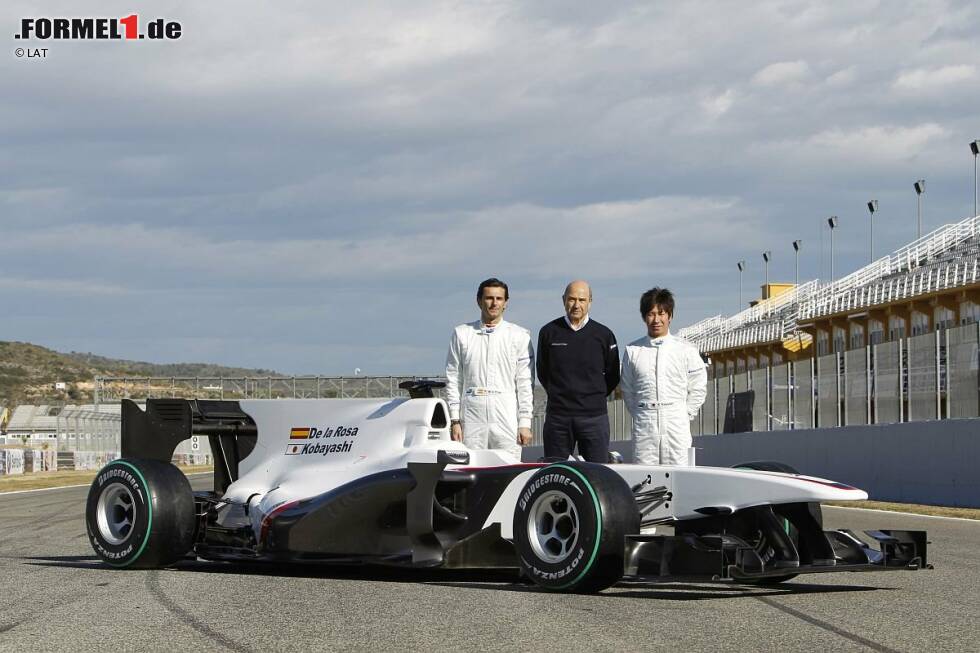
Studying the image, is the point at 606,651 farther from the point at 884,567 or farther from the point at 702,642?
the point at 884,567

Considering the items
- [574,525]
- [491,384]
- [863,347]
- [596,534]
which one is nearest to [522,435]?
[491,384]

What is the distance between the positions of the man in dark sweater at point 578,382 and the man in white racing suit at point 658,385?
20 cm

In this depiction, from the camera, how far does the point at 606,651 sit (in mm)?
5289

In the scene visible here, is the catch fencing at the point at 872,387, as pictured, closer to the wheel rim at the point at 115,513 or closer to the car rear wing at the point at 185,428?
the car rear wing at the point at 185,428

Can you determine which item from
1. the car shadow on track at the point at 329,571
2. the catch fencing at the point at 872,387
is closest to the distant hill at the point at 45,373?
the catch fencing at the point at 872,387

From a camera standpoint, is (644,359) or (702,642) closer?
(702,642)

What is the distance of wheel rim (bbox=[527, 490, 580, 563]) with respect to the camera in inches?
282

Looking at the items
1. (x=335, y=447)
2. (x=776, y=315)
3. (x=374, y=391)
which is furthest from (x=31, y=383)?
(x=335, y=447)

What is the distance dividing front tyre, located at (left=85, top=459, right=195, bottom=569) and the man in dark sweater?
2.48 meters

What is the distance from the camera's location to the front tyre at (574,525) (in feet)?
22.6

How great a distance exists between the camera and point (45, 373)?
156 m

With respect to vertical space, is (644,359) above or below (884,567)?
above

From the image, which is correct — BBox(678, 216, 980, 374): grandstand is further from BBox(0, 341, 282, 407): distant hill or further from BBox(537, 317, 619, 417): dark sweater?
BBox(0, 341, 282, 407): distant hill

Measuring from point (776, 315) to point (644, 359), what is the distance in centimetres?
5601
